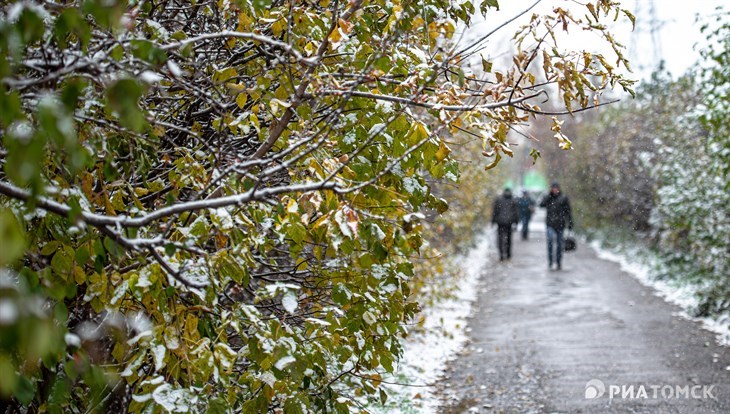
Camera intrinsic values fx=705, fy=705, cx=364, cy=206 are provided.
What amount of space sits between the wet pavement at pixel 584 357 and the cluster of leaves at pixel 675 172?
117cm

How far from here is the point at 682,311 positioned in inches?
420

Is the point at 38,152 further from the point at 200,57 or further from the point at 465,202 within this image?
the point at 465,202

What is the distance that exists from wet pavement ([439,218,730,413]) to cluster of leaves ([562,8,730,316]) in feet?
3.84

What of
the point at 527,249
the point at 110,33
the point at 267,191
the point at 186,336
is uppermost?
the point at 110,33

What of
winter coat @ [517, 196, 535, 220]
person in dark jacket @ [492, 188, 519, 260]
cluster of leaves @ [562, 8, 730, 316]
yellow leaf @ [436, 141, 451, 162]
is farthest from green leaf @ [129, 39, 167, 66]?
winter coat @ [517, 196, 535, 220]

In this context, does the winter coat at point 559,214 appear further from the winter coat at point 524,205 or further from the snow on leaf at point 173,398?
the snow on leaf at point 173,398

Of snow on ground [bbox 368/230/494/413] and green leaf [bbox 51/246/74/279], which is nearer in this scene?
green leaf [bbox 51/246/74/279]

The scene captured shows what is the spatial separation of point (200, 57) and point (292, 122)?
0.88 meters

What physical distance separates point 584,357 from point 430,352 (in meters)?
1.81

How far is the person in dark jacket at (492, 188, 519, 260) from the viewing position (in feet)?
59.7

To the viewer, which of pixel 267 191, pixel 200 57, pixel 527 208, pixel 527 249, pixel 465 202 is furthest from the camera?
pixel 527 208

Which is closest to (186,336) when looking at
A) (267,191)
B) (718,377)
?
(267,191)

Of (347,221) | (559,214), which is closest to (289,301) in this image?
(347,221)

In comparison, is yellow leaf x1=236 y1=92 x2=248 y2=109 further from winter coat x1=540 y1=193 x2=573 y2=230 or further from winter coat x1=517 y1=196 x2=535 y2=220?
winter coat x1=517 y1=196 x2=535 y2=220
